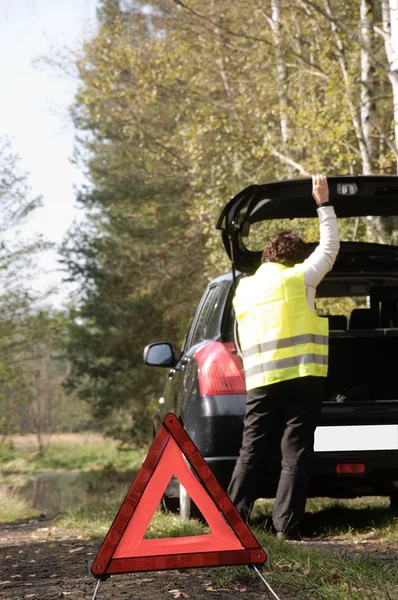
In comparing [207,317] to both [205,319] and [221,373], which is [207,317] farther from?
[221,373]

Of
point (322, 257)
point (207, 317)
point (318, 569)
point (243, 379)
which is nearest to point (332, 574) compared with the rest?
point (318, 569)

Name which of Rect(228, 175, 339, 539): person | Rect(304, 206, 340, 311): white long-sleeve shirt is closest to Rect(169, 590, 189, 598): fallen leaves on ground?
Rect(228, 175, 339, 539): person

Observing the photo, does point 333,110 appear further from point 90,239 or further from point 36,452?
point 36,452

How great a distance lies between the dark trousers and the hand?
3.55 ft

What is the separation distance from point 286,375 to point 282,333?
0.25 meters

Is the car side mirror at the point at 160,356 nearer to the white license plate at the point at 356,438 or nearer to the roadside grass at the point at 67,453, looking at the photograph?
the white license plate at the point at 356,438

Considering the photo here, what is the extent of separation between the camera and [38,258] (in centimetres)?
3052

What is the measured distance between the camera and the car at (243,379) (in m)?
6.29

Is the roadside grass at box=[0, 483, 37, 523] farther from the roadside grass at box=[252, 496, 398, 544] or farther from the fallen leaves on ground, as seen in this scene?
the fallen leaves on ground

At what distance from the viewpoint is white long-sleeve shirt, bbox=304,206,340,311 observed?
6.14m

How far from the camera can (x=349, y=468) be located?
250 inches

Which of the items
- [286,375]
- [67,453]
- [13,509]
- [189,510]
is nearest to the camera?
[286,375]

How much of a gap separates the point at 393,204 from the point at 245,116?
15.0 m

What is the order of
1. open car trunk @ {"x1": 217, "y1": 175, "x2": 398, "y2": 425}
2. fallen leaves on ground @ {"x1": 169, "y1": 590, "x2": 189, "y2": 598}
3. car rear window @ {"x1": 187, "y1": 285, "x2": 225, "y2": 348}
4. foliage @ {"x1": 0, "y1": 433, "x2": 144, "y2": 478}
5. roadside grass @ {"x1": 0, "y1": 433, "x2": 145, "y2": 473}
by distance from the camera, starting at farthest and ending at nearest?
roadside grass @ {"x1": 0, "y1": 433, "x2": 145, "y2": 473} < foliage @ {"x1": 0, "y1": 433, "x2": 144, "y2": 478} < car rear window @ {"x1": 187, "y1": 285, "x2": 225, "y2": 348} < open car trunk @ {"x1": 217, "y1": 175, "x2": 398, "y2": 425} < fallen leaves on ground @ {"x1": 169, "y1": 590, "x2": 189, "y2": 598}
